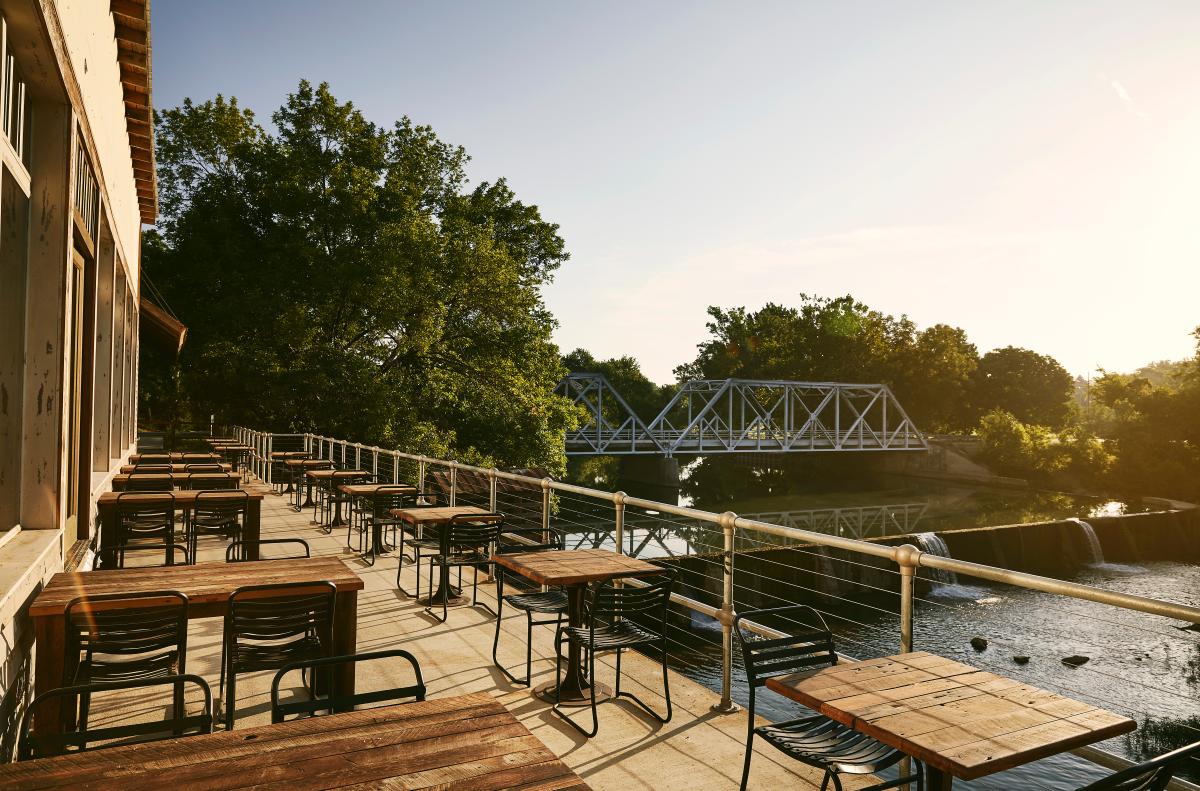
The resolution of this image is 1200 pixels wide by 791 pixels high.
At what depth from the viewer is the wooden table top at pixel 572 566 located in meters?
3.82

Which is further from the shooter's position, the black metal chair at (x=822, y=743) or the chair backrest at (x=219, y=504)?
the chair backrest at (x=219, y=504)

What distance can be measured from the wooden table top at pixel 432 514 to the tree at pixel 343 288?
46.3ft

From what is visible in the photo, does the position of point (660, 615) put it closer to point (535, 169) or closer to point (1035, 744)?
point (1035, 744)

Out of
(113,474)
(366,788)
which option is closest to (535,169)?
(113,474)

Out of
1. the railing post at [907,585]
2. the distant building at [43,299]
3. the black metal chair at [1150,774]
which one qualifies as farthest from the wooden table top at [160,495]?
the black metal chair at [1150,774]

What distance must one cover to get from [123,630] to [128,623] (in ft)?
0.12

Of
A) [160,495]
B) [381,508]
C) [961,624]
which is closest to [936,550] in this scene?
[961,624]

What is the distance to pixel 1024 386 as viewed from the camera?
56.5 m

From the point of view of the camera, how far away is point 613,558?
4391 mm

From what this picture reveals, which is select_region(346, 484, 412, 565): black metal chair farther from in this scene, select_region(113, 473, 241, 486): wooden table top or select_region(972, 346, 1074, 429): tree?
select_region(972, 346, 1074, 429): tree

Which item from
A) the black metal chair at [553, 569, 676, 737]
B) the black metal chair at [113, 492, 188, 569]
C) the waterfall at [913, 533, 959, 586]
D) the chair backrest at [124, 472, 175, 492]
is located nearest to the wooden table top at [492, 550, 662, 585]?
the black metal chair at [553, 569, 676, 737]

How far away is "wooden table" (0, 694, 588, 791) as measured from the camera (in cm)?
153

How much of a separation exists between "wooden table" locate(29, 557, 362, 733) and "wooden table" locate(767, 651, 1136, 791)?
6.51 ft

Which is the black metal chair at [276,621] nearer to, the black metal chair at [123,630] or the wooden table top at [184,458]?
the black metal chair at [123,630]
